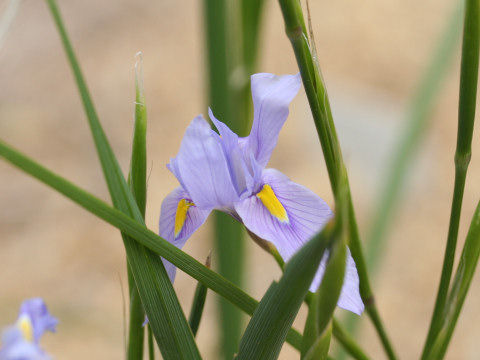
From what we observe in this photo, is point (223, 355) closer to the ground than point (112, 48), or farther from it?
closer to the ground

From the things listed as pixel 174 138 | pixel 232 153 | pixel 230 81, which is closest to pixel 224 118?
pixel 230 81

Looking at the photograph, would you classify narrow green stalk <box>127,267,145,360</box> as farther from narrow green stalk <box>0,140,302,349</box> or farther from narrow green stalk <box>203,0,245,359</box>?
narrow green stalk <box>203,0,245,359</box>

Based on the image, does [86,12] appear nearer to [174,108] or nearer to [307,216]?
[174,108]

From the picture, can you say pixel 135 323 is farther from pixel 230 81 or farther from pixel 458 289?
pixel 230 81

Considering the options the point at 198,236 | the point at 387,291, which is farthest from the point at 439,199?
the point at 198,236

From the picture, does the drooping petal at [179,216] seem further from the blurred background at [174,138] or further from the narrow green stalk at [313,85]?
the blurred background at [174,138]
